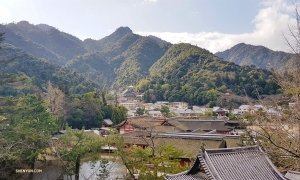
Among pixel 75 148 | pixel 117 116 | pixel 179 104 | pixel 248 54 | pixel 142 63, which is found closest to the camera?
pixel 75 148

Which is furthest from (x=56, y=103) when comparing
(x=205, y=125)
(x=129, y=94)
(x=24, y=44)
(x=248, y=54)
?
(x=248, y=54)

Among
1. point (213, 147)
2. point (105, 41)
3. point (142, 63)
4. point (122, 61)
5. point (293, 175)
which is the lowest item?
point (213, 147)

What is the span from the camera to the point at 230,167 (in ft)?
29.5

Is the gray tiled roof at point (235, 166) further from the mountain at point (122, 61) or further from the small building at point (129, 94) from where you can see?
the mountain at point (122, 61)

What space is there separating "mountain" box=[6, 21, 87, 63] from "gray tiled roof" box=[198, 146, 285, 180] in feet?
463

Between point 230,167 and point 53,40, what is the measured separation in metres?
155

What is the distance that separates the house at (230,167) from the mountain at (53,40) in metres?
141

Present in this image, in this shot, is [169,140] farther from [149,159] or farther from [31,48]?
[31,48]

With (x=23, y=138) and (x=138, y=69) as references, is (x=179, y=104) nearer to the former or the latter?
(x=138, y=69)

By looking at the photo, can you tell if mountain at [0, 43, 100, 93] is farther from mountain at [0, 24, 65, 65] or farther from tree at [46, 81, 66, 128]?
mountain at [0, 24, 65, 65]

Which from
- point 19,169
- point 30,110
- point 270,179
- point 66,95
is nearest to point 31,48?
point 66,95

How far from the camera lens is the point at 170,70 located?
93.4 metres

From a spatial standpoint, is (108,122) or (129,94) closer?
(108,122)

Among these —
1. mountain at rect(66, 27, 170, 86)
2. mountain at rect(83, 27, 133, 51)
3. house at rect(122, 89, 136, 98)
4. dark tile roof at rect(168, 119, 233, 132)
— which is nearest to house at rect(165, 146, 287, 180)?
dark tile roof at rect(168, 119, 233, 132)
